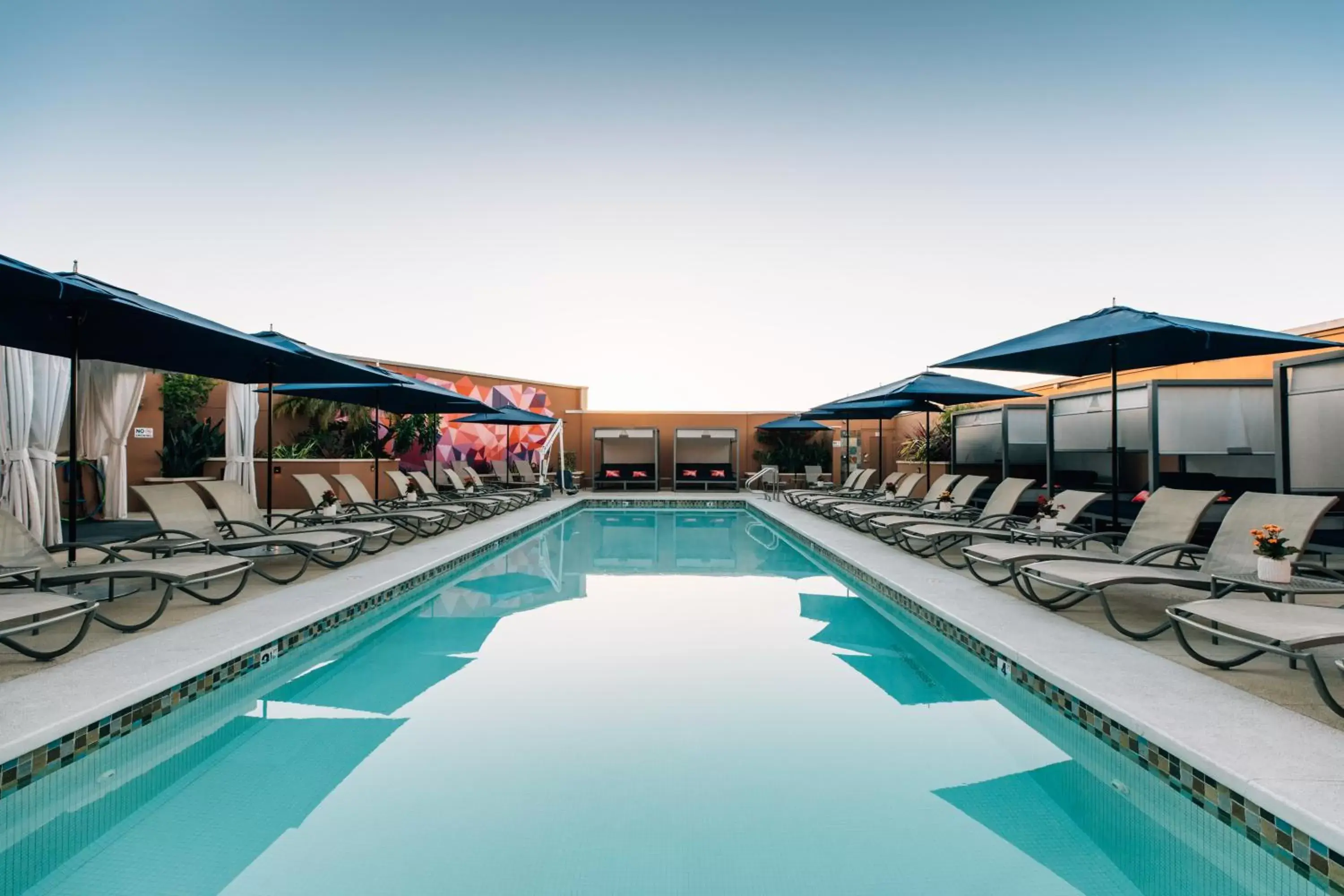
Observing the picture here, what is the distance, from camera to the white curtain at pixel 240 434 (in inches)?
396

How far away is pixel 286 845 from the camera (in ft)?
7.29

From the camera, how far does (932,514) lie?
7977 mm

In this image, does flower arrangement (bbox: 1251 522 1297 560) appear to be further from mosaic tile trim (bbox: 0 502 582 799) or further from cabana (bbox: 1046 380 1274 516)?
mosaic tile trim (bbox: 0 502 582 799)

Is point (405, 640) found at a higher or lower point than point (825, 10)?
lower

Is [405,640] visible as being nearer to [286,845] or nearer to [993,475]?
[286,845]

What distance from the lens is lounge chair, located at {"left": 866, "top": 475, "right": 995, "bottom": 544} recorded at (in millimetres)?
7383

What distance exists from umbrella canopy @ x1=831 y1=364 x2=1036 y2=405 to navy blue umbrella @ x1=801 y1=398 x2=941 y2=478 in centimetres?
22

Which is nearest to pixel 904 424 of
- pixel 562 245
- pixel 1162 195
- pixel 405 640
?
pixel 1162 195

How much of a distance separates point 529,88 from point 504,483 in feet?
27.2

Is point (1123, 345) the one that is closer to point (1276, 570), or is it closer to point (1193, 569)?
point (1193, 569)

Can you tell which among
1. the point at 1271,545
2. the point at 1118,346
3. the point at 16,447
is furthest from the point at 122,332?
the point at 1118,346

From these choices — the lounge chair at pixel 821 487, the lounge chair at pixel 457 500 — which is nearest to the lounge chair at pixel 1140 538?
the lounge chair at pixel 457 500

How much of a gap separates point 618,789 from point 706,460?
1710 cm

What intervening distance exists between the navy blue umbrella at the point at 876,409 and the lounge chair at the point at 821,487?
27.3 inches
